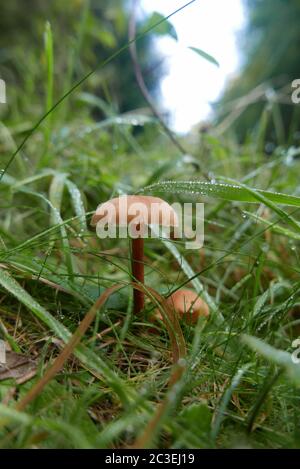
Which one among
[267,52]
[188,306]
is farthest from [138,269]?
[267,52]

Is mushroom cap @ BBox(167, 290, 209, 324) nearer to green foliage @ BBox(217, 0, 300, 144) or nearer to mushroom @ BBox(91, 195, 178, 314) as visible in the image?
mushroom @ BBox(91, 195, 178, 314)

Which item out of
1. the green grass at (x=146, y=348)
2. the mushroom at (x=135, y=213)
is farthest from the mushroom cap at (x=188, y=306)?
the mushroom at (x=135, y=213)

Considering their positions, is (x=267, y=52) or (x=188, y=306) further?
(x=267, y=52)

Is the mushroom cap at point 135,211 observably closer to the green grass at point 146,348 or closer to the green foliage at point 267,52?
the green grass at point 146,348

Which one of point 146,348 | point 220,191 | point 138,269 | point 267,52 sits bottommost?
point 146,348

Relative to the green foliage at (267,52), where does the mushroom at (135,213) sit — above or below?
below

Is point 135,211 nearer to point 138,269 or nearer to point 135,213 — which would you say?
point 135,213
